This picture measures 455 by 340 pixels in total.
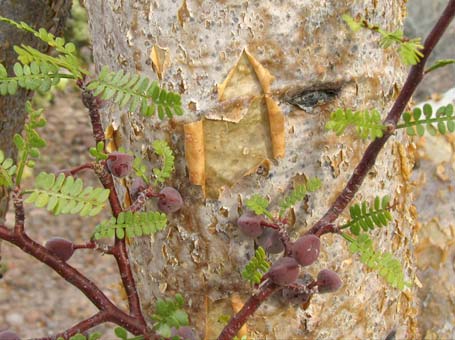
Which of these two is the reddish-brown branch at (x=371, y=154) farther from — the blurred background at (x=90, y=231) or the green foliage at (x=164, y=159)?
the blurred background at (x=90, y=231)

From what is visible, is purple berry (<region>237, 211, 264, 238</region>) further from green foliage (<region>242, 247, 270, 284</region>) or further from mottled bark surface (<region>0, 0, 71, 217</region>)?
mottled bark surface (<region>0, 0, 71, 217</region>)

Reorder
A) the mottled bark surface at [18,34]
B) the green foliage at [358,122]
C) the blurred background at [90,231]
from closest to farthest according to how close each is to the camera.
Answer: the green foliage at [358,122]
the mottled bark surface at [18,34]
the blurred background at [90,231]

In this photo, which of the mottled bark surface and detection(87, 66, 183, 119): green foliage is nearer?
detection(87, 66, 183, 119): green foliage

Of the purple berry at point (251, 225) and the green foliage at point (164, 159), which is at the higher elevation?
the green foliage at point (164, 159)

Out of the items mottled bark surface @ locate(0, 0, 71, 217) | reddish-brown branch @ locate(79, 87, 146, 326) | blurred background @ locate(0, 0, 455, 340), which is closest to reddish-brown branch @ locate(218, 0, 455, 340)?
reddish-brown branch @ locate(79, 87, 146, 326)

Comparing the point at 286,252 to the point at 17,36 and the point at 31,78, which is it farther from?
the point at 17,36

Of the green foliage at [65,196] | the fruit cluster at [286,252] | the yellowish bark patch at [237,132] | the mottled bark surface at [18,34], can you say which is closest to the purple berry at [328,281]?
the fruit cluster at [286,252]
